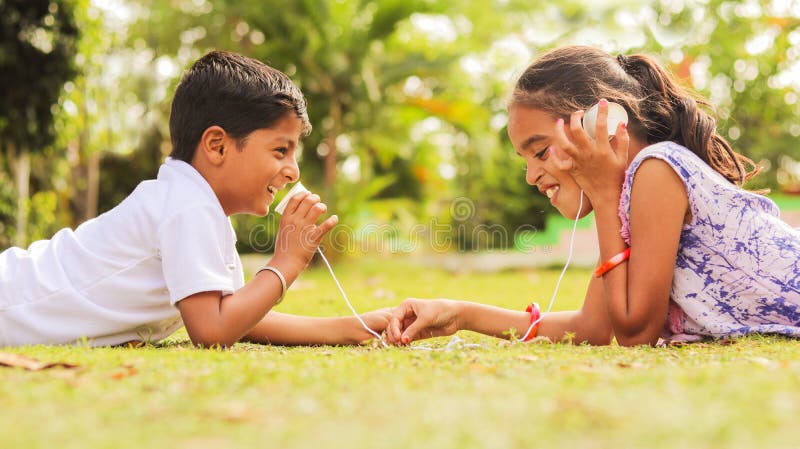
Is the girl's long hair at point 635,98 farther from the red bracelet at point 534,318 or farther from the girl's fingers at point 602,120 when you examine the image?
the red bracelet at point 534,318

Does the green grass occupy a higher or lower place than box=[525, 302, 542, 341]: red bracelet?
higher

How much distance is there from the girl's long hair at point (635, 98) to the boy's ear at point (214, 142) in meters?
1.33

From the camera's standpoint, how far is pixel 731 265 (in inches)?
121

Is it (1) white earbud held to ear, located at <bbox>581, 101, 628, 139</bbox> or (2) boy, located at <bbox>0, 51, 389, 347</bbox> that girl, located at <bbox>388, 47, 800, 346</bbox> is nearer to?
(1) white earbud held to ear, located at <bbox>581, 101, 628, 139</bbox>

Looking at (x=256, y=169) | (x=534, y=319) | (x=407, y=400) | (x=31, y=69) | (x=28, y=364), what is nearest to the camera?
(x=407, y=400)

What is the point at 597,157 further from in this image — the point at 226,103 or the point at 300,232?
the point at 226,103

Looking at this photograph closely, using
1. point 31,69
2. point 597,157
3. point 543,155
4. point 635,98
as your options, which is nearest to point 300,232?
point 543,155

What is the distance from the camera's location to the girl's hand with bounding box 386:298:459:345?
311cm

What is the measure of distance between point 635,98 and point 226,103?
1847mm

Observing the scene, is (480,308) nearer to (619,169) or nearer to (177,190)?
(619,169)

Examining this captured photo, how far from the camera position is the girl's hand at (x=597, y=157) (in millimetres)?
2957

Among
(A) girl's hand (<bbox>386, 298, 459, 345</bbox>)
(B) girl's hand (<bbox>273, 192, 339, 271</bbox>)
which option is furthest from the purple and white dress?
(B) girl's hand (<bbox>273, 192, 339, 271</bbox>)

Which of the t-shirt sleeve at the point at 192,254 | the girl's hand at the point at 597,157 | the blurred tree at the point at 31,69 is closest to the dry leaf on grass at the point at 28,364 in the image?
the t-shirt sleeve at the point at 192,254

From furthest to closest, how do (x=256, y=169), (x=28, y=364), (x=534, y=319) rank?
(x=534, y=319)
(x=256, y=169)
(x=28, y=364)
